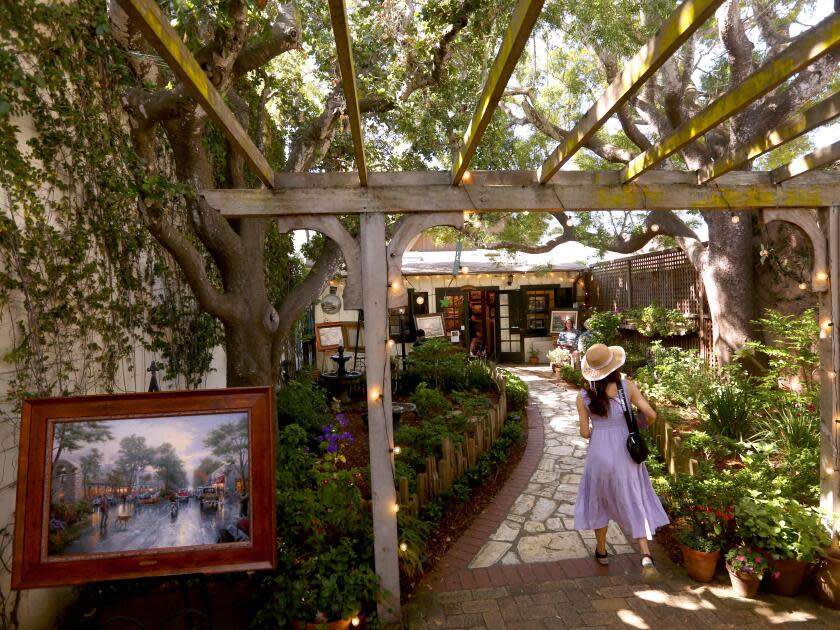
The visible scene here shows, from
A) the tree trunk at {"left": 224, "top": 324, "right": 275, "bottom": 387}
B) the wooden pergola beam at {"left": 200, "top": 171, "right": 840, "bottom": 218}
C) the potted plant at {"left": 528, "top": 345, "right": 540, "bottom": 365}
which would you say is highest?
the wooden pergola beam at {"left": 200, "top": 171, "right": 840, "bottom": 218}

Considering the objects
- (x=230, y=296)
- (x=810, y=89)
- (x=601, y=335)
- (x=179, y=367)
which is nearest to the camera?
(x=230, y=296)

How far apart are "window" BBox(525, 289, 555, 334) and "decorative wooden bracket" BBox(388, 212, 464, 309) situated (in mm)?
10646

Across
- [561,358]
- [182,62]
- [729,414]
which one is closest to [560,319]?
[561,358]

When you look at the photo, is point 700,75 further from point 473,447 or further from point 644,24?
point 473,447

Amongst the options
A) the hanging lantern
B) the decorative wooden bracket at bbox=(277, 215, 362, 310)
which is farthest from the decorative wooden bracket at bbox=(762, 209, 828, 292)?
the hanging lantern

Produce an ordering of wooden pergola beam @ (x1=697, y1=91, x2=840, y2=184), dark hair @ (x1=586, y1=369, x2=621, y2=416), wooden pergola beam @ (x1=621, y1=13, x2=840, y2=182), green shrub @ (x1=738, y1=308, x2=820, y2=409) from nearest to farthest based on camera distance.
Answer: wooden pergola beam @ (x1=621, y1=13, x2=840, y2=182)
wooden pergola beam @ (x1=697, y1=91, x2=840, y2=184)
dark hair @ (x1=586, y1=369, x2=621, y2=416)
green shrub @ (x1=738, y1=308, x2=820, y2=409)

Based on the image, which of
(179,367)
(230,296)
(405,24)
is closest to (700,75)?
(405,24)

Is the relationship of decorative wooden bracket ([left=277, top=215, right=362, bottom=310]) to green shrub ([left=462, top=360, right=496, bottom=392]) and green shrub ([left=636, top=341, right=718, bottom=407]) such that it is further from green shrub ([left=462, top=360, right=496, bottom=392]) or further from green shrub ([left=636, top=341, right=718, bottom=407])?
green shrub ([left=462, top=360, right=496, bottom=392])

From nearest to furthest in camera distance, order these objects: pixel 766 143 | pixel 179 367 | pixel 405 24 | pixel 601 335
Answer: pixel 766 143, pixel 179 367, pixel 405 24, pixel 601 335

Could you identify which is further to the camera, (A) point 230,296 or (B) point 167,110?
(A) point 230,296

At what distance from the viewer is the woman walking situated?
3408 millimetres

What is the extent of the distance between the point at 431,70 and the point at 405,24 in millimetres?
876

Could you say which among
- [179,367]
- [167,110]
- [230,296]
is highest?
[167,110]

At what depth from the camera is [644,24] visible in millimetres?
7262
